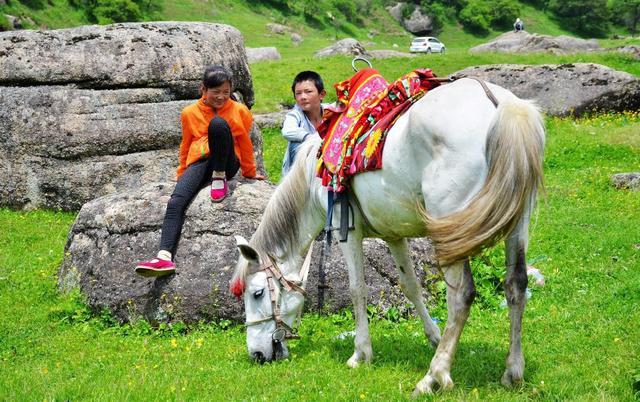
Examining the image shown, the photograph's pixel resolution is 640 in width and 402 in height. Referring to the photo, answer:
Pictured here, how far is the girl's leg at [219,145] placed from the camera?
7641mm

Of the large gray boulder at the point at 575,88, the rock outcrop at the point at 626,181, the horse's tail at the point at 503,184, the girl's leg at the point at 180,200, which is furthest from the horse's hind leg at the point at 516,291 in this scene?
the large gray boulder at the point at 575,88

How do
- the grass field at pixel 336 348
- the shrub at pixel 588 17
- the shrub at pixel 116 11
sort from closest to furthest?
the grass field at pixel 336 348
the shrub at pixel 116 11
the shrub at pixel 588 17

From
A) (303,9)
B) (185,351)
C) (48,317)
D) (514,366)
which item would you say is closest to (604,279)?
(514,366)

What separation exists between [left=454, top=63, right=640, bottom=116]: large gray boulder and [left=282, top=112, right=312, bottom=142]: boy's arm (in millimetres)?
12311

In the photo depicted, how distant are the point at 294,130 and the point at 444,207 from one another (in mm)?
3394

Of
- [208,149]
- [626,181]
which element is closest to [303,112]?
[208,149]

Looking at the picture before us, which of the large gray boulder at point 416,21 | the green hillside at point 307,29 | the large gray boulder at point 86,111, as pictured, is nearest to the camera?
the large gray boulder at point 86,111

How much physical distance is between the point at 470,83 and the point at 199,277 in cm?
381

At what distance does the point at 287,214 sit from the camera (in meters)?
6.46

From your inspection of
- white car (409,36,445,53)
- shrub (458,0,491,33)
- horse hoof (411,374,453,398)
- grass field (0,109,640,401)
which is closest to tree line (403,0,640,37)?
shrub (458,0,491,33)

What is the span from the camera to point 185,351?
670 cm

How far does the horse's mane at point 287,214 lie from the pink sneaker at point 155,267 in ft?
4.15

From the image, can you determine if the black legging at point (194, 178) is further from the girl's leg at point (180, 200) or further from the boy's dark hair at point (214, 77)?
the boy's dark hair at point (214, 77)

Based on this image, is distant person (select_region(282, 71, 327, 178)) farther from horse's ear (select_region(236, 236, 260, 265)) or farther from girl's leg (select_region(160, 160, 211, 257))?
horse's ear (select_region(236, 236, 260, 265))
